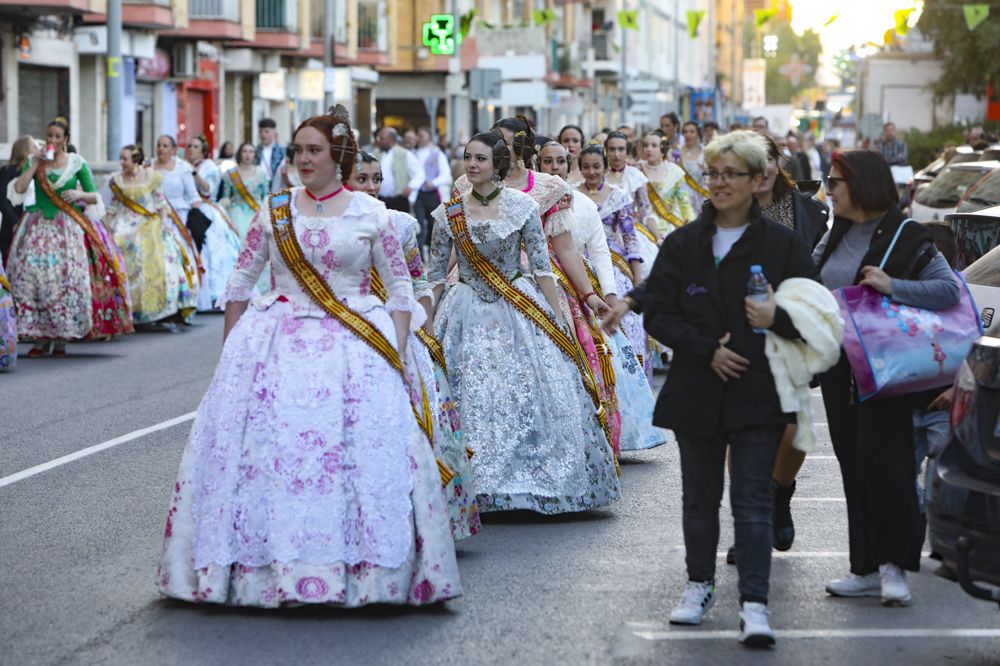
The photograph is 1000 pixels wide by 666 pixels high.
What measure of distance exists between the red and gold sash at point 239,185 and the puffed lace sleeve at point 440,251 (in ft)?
45.1

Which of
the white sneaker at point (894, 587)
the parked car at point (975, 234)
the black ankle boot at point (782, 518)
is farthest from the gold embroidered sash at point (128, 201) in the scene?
the white sneaker at point (894, 587)

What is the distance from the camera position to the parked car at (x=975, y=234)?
10.9 meters

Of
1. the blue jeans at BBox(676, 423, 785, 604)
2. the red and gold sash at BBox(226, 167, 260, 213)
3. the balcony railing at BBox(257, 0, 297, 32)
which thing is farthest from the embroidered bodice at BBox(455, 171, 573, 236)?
the balcony railing at BBox(257, 0, 297, 32)

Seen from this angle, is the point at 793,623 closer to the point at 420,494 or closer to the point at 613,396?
the point at 420,494

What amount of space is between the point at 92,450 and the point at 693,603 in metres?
5.21

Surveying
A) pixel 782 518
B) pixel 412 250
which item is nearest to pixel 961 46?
pixel 412 250

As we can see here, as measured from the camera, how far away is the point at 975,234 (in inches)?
437

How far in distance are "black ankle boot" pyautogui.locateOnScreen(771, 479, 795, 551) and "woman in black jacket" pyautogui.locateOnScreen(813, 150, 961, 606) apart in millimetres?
572

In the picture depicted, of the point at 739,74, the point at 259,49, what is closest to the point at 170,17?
the point at 259,49

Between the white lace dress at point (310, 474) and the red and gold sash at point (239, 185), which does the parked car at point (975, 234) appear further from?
the red and gold sash at point (239, 185)

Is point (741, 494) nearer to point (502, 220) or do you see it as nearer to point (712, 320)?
point (712, 320)

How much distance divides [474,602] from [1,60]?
86.1 ft

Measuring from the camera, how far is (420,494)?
696 cm

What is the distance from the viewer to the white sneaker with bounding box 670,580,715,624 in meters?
6.74
